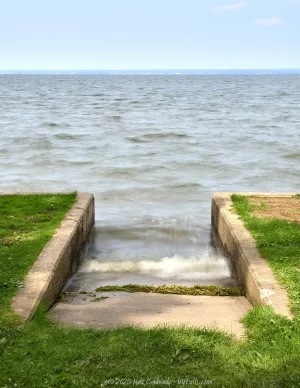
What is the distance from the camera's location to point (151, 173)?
18.8 metres

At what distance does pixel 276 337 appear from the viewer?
17.5 feet

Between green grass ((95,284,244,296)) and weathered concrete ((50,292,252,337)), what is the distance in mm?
204

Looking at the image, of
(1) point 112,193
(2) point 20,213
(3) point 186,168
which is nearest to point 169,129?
(3) point 186,168

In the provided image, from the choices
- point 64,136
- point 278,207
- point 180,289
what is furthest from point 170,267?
point 64,136

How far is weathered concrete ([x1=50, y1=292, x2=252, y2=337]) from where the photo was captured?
235 inches

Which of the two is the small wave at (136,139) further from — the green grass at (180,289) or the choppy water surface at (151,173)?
the green grass at (180,289)

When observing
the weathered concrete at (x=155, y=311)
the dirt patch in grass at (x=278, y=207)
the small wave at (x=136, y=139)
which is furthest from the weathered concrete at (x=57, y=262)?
the small wave at (x=136, y=139)

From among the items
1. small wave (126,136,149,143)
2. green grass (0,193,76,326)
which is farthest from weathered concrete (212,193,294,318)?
small wave (126,136,149,143)

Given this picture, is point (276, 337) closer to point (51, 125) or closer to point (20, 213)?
point (20, 213)

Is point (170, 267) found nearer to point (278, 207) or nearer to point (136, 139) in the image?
point (278, 207)

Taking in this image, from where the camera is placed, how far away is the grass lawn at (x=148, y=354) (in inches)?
179

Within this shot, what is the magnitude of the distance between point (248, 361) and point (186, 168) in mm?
15222

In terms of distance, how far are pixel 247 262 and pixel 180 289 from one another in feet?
3.12

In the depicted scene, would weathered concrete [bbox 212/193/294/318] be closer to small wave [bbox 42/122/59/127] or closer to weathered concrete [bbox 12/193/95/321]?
weathered concrete [bbox 12/193/95/321]
